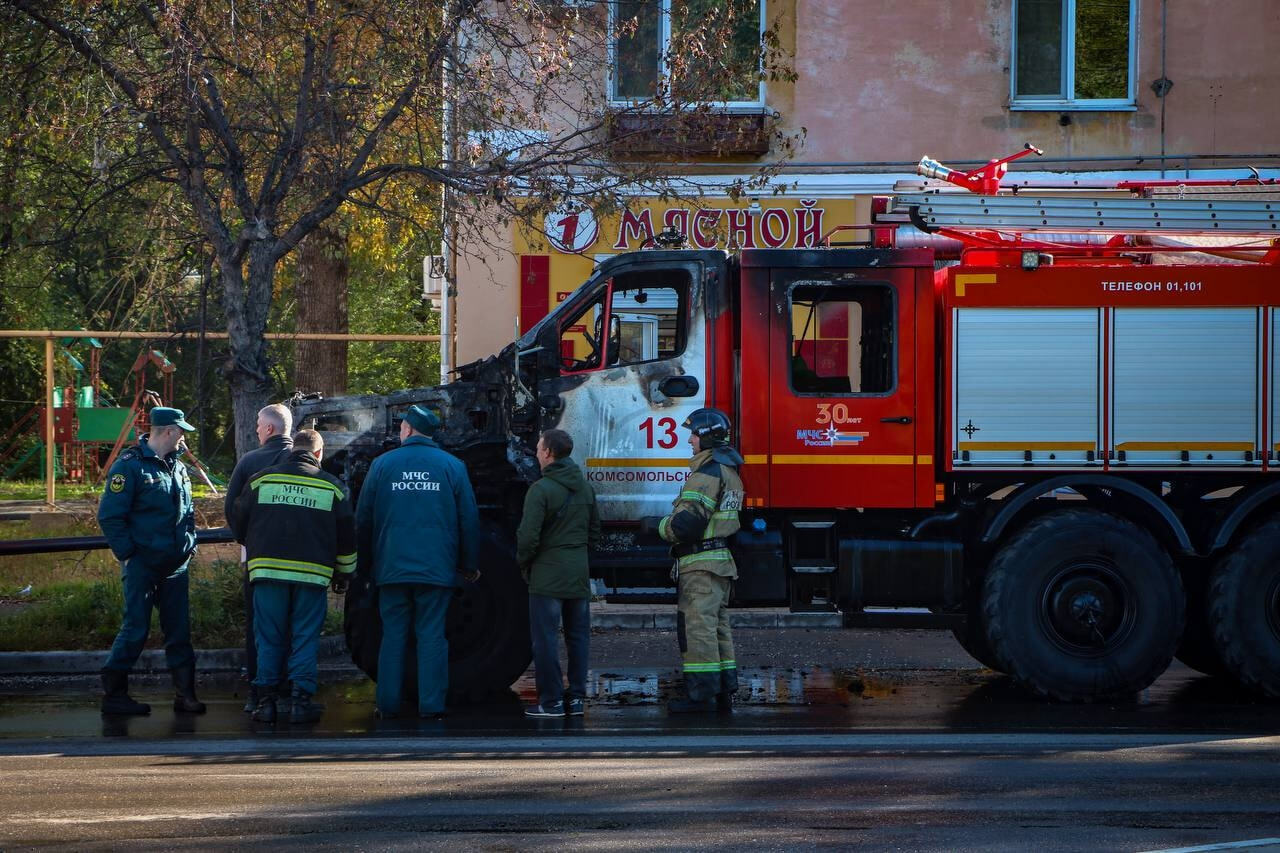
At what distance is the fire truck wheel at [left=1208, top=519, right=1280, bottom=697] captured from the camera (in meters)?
9.22

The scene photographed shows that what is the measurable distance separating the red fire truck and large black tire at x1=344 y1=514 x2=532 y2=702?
17 mm

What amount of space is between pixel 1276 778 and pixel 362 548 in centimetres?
501

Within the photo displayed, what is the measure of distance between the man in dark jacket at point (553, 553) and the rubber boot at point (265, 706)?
1446mm

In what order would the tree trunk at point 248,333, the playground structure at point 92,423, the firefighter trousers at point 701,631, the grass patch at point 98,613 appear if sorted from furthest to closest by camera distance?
the playground structure at point 92,423 < the tree trunk at point 248,333 < the grass patch at point 98,613 < the firefighter trousers at point 701,631

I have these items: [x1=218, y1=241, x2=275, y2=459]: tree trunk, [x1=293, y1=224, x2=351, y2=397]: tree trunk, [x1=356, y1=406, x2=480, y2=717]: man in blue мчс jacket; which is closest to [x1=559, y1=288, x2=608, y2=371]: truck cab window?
[x1=356, y1=406, x2=480, y2=717]: man in blue мчс jacket

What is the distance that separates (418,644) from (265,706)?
0.91m

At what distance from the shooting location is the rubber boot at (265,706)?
8500 mm

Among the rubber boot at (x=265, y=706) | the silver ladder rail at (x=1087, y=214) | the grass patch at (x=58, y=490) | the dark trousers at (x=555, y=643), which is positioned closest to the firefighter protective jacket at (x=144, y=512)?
the rubber boot at (x=265, y=706)

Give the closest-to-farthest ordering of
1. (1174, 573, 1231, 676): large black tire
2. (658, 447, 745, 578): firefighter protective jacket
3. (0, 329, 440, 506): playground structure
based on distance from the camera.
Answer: (658, 447, 745, 578): firefighter protective jacket → (1174, 573, 1231, 676): large black tire → (0, 329, 440, 506): playground structure

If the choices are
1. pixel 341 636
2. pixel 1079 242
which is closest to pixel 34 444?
pixel 341 636

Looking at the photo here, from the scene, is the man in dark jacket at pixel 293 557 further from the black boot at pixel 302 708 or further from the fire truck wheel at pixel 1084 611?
the fire truck wheel at pixel 1084 611

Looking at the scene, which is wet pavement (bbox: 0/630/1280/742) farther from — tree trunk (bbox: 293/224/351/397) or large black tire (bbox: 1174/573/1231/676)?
tree trunk (bbox: 293/224/351/397)

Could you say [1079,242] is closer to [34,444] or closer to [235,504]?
[235,504]

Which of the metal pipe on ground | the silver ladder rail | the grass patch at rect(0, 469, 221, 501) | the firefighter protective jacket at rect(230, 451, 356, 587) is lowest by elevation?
the grass patch at rect(0, 469, 221, 501)
